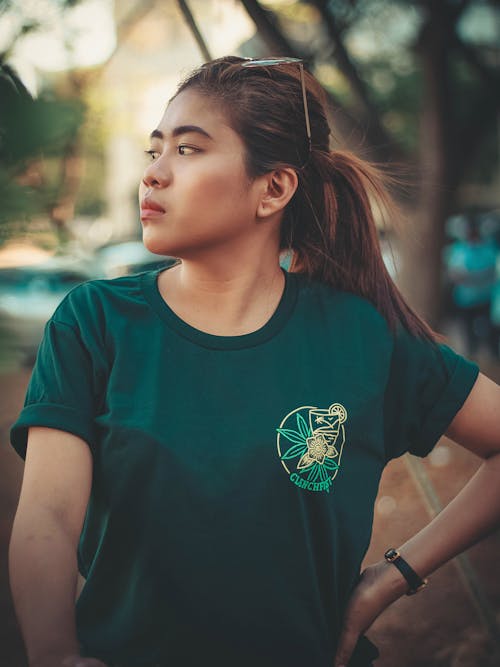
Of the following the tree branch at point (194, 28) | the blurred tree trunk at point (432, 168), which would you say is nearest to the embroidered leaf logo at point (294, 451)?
the tree branch at point (194, 28)

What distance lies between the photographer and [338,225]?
194cm

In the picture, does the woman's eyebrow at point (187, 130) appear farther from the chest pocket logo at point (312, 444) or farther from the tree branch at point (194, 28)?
the tree branch at point (194, 28)

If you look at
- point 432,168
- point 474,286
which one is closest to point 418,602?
point 432,168

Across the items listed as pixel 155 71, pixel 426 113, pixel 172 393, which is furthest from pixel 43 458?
pixel 155 71

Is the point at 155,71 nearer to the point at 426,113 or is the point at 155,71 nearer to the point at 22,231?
the point at 426,113

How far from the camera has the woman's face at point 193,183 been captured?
1.56 m

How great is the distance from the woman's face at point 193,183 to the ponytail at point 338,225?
0.29 metres

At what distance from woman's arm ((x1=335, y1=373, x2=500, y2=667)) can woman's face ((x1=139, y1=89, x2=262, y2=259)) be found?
2.40 ft

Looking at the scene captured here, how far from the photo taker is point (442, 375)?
5.68ft

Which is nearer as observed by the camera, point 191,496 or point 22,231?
point 22,231

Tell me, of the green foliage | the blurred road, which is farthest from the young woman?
the blurred road

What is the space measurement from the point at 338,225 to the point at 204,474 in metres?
0.84

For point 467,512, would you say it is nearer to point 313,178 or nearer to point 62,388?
point 313,178

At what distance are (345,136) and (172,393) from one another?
3.55 metres
